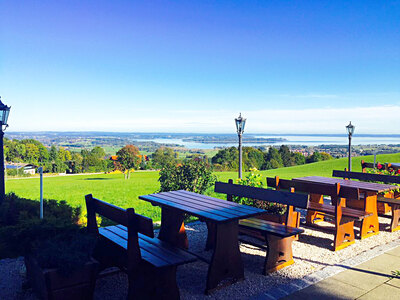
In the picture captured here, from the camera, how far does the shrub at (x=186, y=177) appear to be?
332 inches

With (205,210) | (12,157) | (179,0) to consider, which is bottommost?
(12,157)

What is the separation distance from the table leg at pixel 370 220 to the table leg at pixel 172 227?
139 inches

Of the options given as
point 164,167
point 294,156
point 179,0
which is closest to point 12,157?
point 294,156

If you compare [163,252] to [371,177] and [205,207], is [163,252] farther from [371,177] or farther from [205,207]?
[371,177]

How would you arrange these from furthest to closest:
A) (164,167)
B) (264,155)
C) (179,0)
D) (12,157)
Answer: (12,157) < (264,155) < (179,0) < (164,167)

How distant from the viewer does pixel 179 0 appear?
16.9 m

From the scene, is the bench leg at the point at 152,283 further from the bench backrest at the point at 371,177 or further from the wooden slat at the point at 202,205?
the bench backrest at the point at 371,177

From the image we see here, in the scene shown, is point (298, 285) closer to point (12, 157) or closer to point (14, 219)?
point (14, 219)

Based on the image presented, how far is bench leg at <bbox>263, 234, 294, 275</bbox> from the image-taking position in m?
4.54

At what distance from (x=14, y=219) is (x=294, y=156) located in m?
49.2

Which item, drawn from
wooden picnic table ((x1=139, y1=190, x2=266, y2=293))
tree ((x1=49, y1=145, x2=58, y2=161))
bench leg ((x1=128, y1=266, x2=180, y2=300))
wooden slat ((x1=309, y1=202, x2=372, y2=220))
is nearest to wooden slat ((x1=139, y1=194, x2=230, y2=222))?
wooden picnic table ((x1=139, y1=190, x2=266, y2=293))

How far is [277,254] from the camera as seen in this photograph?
15.4 ft

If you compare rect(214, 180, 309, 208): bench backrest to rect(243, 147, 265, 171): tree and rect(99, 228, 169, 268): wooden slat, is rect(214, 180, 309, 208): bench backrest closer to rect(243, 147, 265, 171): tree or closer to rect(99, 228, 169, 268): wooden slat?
rect(99, 228, 169, 268): wooden slat

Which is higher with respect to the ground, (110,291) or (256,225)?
(256,225)
